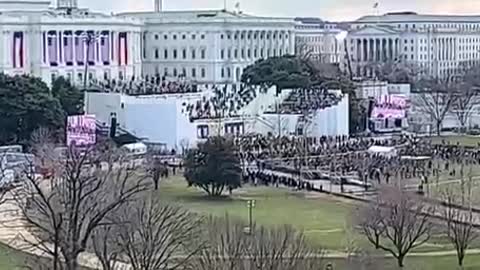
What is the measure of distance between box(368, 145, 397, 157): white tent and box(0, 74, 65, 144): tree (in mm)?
9961

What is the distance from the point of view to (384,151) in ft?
139

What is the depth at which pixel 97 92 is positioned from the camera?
48.7 metres

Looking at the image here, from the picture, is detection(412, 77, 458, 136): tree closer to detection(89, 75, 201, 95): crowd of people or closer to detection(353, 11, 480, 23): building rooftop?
detection(89, 75, 201, 95): crowd of people

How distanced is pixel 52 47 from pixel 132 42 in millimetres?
7121

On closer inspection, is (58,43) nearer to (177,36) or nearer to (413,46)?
(177,36)

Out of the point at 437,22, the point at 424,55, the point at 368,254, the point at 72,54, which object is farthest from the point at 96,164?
the point at 437,22

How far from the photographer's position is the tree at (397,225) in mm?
24234

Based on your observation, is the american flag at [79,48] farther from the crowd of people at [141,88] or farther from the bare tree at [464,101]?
the bare tree at [464,101]

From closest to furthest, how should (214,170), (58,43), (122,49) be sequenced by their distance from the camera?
(214,170) < (58,43) < (122,49)

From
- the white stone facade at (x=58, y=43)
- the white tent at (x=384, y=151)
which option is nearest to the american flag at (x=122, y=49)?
the white stone facade at (x=58, y=43)

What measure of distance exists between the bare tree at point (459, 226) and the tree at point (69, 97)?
1945 cm

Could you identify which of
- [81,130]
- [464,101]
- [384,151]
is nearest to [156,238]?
[81,130]

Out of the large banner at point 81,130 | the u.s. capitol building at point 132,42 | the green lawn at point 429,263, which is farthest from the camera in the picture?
the u.s. capitol building at point 132,42

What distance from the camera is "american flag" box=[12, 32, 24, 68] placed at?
5989 cm
